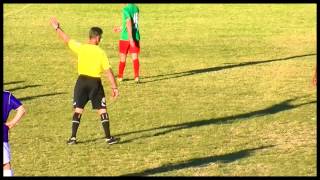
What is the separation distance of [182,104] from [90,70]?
446cm

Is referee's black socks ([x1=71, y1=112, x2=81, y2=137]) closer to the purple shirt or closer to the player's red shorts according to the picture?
the purple shirt

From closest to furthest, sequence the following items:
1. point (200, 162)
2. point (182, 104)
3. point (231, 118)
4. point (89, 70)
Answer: point (200, 162) → point (89, 70) → point (231, 118) → point (182, 104)

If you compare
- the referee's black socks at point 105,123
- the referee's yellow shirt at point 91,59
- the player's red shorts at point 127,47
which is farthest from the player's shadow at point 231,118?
the player's red shorts at point 127,47

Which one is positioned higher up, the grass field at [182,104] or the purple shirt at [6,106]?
the purple shirt at [6,106]

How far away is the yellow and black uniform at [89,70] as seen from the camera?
1223 centimetres

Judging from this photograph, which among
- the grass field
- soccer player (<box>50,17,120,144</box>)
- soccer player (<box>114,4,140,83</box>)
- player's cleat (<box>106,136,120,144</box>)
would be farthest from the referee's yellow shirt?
soccer player (<box>114,4,140,83</box>)

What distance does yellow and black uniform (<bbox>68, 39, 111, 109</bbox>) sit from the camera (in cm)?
1223

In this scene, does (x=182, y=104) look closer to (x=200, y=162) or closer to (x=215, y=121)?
(x=215, y=121)

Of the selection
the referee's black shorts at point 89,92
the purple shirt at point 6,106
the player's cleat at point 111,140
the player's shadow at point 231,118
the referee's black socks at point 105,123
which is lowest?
the player's shadow at point 231,118

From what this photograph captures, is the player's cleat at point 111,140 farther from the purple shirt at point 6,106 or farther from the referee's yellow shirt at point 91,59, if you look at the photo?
the purple shirt at point 6,106

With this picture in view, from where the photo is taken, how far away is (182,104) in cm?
1638

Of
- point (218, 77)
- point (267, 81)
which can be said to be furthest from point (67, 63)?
point (267, 81)

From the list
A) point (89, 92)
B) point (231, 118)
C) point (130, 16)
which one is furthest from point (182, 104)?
point (89, 92)

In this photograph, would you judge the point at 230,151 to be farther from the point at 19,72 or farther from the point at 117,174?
the point at 19,72
